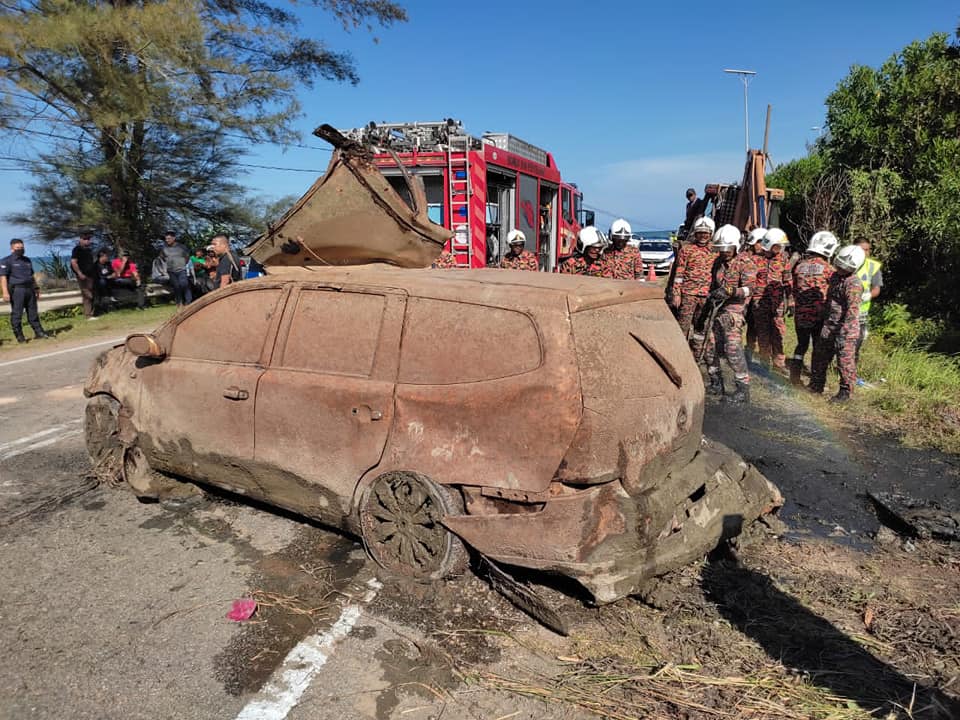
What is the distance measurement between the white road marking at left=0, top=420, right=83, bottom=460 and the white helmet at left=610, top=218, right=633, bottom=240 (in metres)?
6.37

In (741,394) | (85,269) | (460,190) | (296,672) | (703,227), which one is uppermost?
(460,190)

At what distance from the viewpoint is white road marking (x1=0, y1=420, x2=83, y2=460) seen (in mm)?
5559

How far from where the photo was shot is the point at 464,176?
11.0 m

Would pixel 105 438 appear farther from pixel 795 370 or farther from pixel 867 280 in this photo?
pixel 867 280

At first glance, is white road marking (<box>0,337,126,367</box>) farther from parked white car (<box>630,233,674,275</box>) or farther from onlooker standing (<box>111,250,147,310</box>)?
parked white car (<box>630,233,674,275</box>)

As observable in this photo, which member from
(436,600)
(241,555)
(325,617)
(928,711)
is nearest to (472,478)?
(436,600)

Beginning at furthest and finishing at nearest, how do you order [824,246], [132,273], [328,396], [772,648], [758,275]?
[132,273]
[758,275]
[824,246]
[328,396]
[772,648]

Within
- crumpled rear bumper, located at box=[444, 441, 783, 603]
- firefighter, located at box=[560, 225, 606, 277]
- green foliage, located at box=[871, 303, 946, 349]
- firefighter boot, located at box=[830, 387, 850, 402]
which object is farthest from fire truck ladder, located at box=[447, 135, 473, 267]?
crumpled rear bumper, located at box=[444, 441, 783, 603]

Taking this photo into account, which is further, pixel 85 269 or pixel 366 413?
pixel 85 269

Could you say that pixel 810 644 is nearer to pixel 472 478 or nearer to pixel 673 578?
pixel 673 578

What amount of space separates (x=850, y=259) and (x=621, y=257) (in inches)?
99.8

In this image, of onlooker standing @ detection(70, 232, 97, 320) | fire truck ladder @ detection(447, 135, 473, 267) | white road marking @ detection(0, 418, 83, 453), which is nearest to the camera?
white road marking @ detection(0, 418, 83, 453)

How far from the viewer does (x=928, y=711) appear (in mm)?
2496

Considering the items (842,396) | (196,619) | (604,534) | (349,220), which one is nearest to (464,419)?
(604,534)
